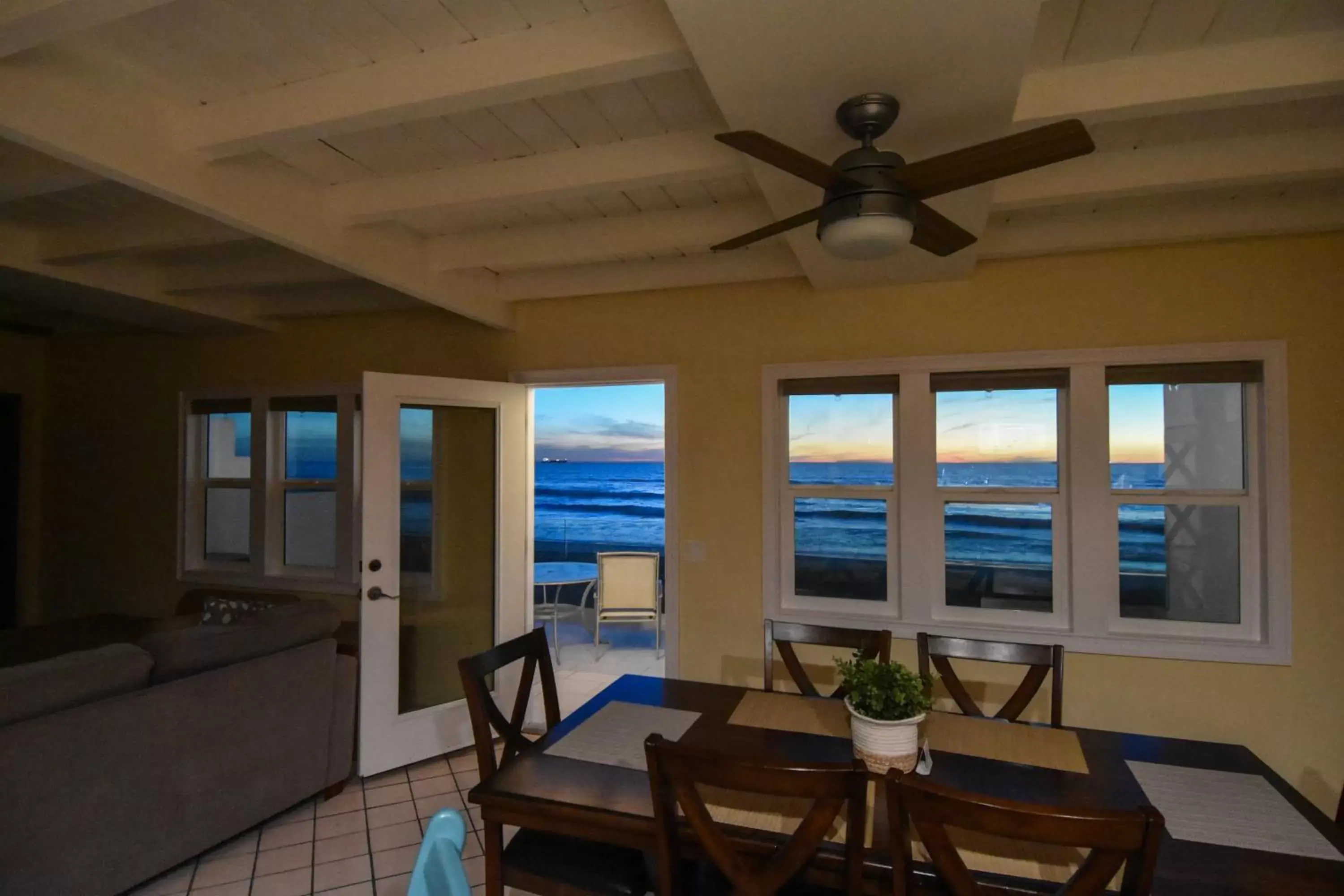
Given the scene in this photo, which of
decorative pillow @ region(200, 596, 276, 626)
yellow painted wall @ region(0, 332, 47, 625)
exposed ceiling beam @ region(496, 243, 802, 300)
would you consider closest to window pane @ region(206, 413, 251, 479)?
decorative pillow @ region(200, 596, 276, 626)

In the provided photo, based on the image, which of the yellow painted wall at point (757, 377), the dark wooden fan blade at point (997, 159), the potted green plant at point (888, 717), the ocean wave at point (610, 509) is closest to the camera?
the dark wooden fan blade at point (997, 159)

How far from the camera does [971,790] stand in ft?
5.40

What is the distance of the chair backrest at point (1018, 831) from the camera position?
3.73ft

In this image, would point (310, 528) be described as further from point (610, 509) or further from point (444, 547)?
point (610, 509)

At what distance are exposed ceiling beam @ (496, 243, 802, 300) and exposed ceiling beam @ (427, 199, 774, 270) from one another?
0.90ft

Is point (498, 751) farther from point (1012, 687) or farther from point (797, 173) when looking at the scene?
point (797, 173)

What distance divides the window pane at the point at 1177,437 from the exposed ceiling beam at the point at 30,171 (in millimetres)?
3910

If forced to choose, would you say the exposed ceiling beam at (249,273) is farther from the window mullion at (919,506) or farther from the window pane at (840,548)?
the window mullion at (919,506)

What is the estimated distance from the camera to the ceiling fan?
1.33 metres

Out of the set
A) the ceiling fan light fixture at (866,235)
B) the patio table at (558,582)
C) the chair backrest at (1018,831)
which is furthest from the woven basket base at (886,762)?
the patio table at (558,582)

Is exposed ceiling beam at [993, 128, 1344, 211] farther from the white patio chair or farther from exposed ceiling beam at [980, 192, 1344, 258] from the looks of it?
the white patio chair

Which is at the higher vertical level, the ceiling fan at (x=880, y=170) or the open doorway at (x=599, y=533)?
the ceiling fan at (x=880, y=170)

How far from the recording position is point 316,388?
4.18 meters

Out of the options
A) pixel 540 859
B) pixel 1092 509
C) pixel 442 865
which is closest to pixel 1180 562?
pixel 1092 509
